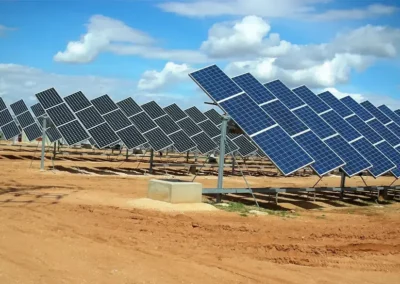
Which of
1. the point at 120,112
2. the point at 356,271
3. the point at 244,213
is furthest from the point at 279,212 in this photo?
the point at 120,112

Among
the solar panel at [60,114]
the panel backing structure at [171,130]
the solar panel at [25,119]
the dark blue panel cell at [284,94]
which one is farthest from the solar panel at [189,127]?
the dark blue panel cell at [284,94]

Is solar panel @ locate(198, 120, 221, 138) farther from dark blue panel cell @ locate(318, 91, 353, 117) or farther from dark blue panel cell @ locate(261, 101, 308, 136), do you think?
dark blue panel cell @ locate(261, 101, 308, 136)

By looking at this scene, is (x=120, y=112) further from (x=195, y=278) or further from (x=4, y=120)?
(x=195, y=278)

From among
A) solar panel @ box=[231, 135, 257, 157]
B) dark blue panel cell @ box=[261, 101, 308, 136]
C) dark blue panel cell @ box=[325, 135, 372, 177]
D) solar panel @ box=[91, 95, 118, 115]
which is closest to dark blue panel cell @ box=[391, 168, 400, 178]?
dark blue panel cell @ box=[325, 135, 372, 177]

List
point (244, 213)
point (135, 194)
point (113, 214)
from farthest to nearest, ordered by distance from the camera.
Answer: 1. point (135, 194)
2. point (244, 213)
3. point (113, 214)

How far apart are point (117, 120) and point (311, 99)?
41.6ft

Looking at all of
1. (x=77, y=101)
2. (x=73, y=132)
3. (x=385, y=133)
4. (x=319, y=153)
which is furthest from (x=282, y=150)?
(x=77, y=101)

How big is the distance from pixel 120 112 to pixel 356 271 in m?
24.9

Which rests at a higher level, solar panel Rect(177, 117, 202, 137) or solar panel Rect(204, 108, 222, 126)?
solar panel Rect(204, 108, 222, 126)

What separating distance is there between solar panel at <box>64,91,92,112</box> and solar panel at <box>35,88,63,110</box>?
0.61 metres

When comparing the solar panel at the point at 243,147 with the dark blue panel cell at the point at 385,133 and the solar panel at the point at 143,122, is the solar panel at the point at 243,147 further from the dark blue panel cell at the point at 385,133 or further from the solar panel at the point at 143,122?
the dark blue panel cell at the point at 385,133

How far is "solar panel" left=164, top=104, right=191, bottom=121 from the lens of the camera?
40.3 m

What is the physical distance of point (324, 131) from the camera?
21609 millimetres

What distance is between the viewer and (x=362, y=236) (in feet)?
42.5
